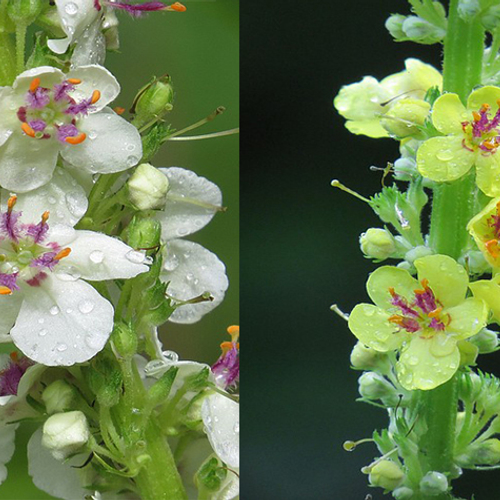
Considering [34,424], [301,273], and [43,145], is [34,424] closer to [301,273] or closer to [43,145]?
[43,145]

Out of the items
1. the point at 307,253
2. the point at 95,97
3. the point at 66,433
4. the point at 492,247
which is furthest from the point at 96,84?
the point at 307,253

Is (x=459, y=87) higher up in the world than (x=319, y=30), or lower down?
higher up

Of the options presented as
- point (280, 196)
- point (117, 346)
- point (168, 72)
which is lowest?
point (280, 196)

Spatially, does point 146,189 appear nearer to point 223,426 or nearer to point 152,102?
point 152,102

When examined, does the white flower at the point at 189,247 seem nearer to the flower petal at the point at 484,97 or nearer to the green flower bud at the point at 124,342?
the green flower bud at the point at 124,342

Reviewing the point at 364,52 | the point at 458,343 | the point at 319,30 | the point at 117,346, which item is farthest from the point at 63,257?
the point at 364,52
